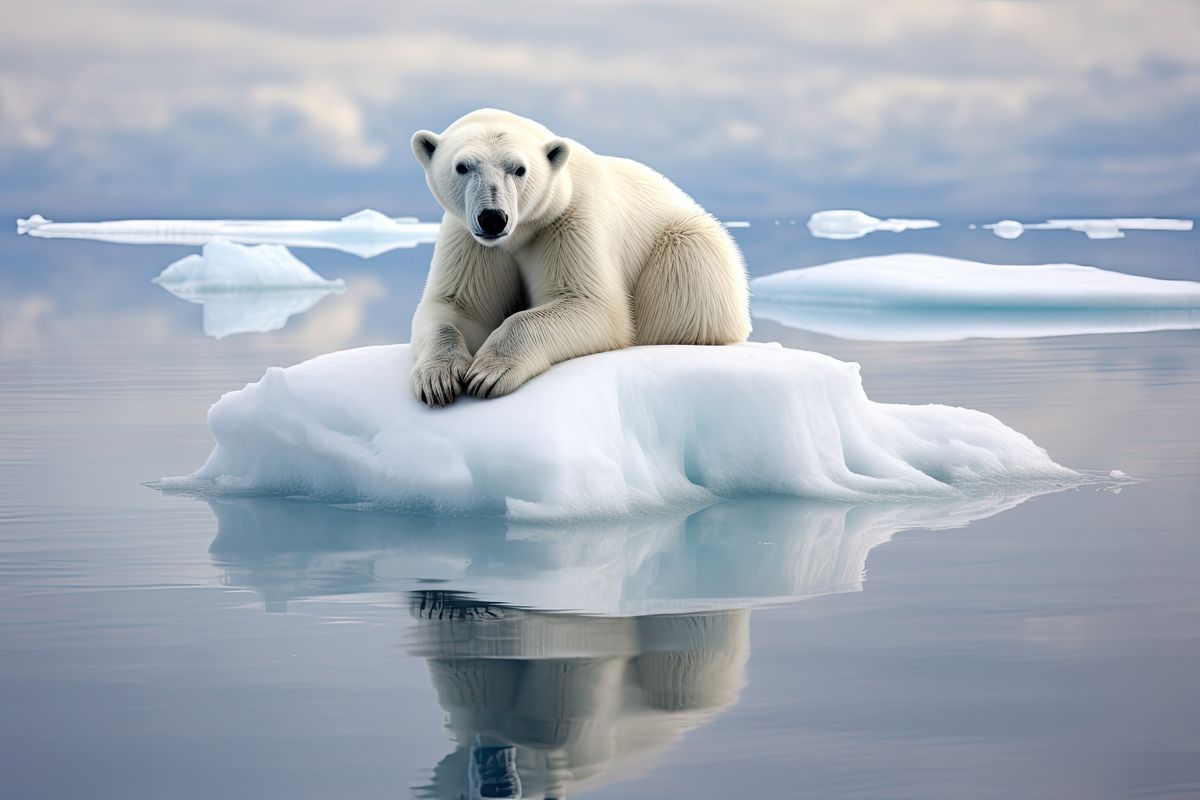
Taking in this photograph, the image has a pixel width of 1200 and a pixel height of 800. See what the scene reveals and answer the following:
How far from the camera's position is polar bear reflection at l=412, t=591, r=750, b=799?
3113 mm

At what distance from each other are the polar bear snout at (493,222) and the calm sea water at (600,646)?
1.13 m

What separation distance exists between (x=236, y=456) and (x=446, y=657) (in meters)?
2.89

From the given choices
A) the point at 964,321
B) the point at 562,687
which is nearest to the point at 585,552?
the point at 562,687

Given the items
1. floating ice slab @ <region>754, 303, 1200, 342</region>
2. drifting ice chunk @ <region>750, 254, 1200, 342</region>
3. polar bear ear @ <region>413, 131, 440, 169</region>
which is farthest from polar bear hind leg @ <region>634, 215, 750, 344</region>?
drifting ice chunk @ <region>750, 254, 1200, 342</region>

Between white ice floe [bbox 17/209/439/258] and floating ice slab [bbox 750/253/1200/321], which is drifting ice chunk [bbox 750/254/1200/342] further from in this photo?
white ice floe [bbox 17/209/439/258]

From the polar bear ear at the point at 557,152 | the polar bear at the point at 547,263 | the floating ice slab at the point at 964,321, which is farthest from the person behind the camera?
the floating ice slab at the point at 964,321

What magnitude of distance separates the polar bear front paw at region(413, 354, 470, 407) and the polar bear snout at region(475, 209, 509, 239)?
2.33 ft

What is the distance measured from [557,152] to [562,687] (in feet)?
9.03

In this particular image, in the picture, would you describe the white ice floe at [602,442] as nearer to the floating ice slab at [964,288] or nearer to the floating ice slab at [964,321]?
the floating ice slab at [964,321]

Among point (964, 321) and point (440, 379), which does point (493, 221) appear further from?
point (964, 321)

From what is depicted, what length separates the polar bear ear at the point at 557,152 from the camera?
5742mm

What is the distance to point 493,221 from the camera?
17.5 feet

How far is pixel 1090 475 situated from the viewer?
21.9 ft

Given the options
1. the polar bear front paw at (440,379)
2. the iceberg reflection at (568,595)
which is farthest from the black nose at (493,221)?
the iceberg reflection at (568,595)
